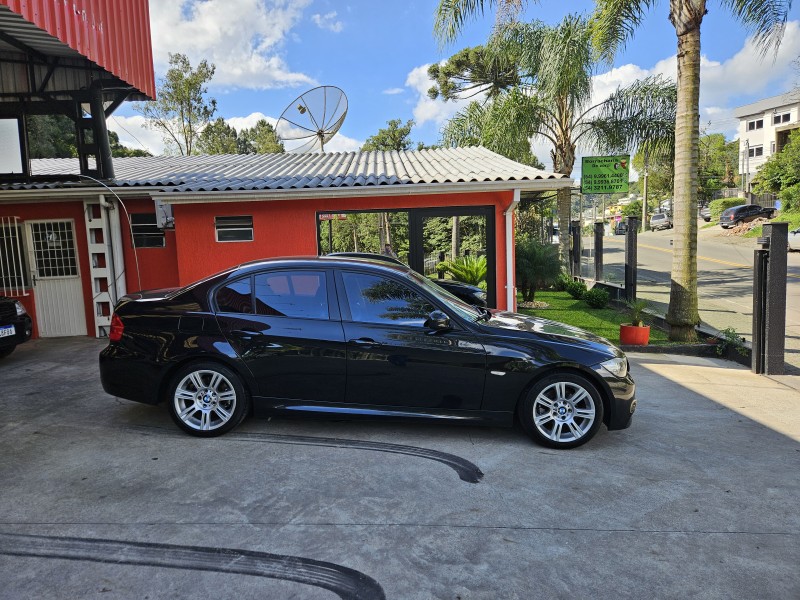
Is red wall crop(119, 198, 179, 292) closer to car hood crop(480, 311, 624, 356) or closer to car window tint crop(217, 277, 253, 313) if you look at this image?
car window tint crop(217, 277, 253, 313)

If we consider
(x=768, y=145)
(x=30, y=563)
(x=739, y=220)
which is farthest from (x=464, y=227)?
(x=768, y=145)

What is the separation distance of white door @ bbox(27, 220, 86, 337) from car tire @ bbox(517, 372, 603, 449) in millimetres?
8762

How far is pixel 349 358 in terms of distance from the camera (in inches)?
180

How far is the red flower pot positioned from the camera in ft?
29.3

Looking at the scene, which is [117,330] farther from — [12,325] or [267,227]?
[267,227]

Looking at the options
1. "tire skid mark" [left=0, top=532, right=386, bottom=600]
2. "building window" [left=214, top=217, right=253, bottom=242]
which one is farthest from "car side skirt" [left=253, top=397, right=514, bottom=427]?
"building window" [left=214, top=217, right=253, bottom=242]

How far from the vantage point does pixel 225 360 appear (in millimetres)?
4652

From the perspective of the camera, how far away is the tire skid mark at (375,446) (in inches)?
162

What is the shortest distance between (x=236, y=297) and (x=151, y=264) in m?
6.22

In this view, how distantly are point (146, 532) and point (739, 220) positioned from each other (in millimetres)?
40432

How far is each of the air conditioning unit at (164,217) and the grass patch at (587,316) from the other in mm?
7042

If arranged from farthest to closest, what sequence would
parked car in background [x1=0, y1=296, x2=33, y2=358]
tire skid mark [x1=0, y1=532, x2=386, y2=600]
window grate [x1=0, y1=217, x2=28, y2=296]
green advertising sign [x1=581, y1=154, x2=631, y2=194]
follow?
green advertising sign [x1=581, y1=154, x2=631, y2=194] < window grate [x1=0, y1=217, x2=28, y2=296] < parked car in background [x1=0, y1=296, x2=33, y2=358] < tire skid mark [x1=0, y1=532, x2=386, y2=600]

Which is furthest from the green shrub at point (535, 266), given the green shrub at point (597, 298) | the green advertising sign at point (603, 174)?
the green advertising sign at point (603, 174)

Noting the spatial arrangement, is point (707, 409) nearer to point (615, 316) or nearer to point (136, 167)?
point (615, 316)
